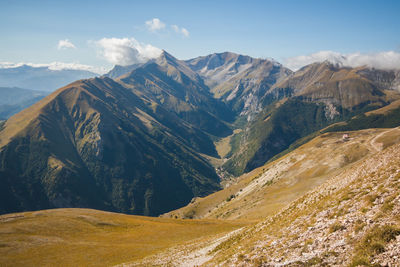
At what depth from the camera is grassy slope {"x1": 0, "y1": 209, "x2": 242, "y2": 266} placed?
55156mm

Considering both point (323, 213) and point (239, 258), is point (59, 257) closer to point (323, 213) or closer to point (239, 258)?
point (239, 258)

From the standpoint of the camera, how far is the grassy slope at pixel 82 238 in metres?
55.2

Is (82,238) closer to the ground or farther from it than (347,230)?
closer to the ground

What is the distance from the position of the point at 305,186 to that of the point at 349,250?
10276 centimetres

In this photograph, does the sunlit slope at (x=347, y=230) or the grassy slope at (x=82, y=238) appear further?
the grassy slope at (x=82, y=238)

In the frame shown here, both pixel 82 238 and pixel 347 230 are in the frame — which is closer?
pixel 347 230

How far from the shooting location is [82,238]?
70000 mm

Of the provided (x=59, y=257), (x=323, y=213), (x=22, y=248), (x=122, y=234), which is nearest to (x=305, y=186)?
(x=122, y=234)

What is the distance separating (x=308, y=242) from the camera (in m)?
21.7

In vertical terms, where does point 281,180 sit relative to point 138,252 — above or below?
below

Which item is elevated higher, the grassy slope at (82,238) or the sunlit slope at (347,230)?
the sunlit slope at (347,230)

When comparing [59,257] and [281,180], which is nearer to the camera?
[59,257]

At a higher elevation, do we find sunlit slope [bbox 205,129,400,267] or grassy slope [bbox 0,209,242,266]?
sunlit slope [bbox 205,129,400,267]

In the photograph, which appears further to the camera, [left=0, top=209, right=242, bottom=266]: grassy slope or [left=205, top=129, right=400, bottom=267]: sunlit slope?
[left=0, top=209, right=242, bottom=266]: grassy slope
